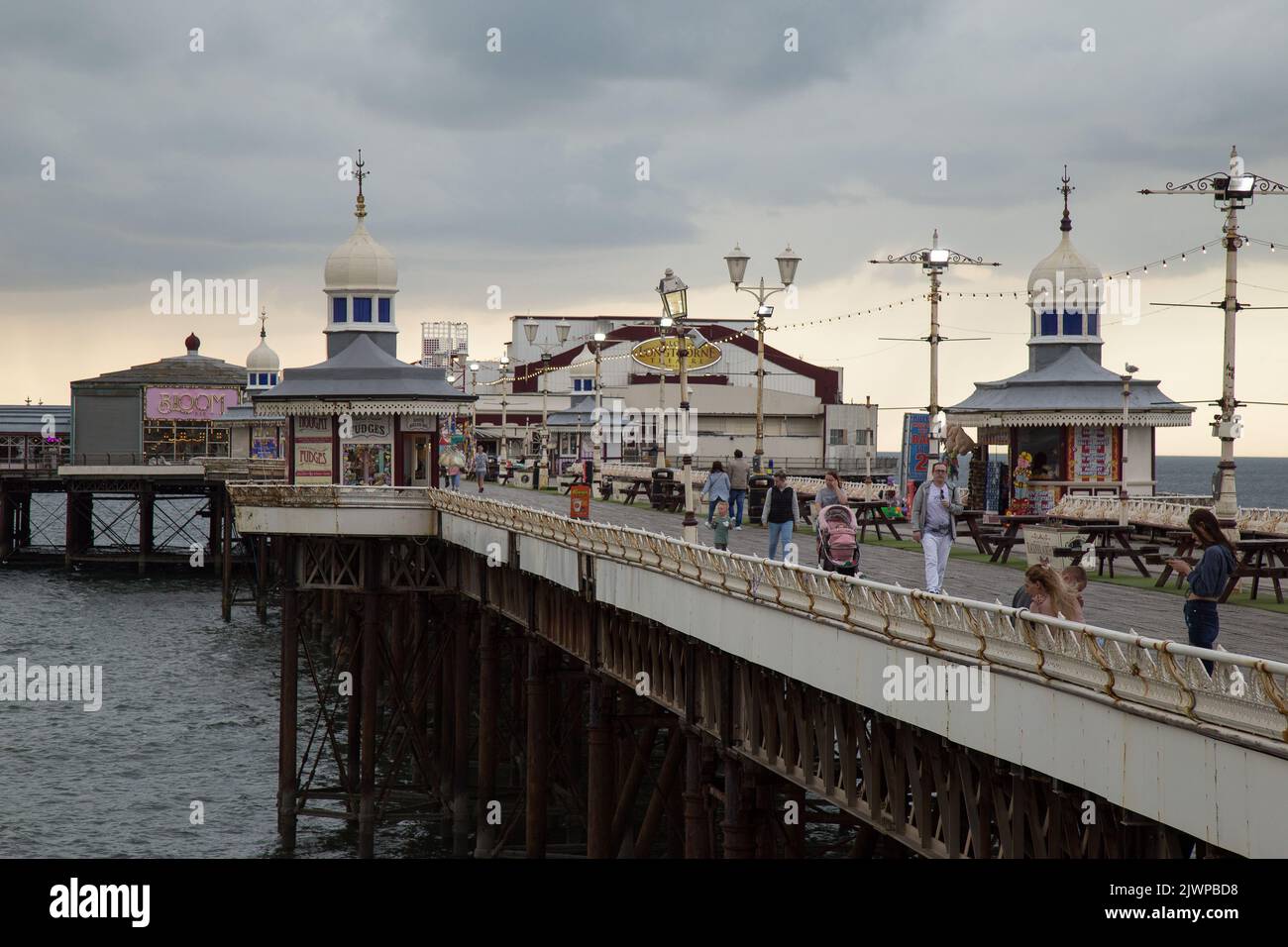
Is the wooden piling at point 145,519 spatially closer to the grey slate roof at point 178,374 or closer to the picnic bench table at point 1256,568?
the grey slate roof at point 178,374

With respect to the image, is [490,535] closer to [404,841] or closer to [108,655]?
→ [404,841]

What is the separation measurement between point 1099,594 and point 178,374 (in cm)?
9741

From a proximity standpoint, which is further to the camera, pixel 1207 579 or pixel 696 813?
pixel 696 813

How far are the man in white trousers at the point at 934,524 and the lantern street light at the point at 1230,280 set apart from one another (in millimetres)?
4958

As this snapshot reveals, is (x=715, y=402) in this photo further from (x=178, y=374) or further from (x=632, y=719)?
(x=632, y=719)

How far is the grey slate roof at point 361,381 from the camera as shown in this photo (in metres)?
41.5

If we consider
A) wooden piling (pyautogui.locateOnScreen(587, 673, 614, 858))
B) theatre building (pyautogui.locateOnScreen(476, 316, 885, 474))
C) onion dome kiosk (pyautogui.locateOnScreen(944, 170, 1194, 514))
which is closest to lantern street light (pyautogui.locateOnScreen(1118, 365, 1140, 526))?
onion dome kiosk (pyautogui.locateOnScreen(944, 170, 1194, 514))

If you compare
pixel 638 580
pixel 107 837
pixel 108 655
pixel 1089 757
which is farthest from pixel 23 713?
pixel 1089 757

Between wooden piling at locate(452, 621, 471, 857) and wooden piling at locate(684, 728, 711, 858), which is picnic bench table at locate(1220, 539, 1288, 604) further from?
wooden piling at locate(452, 621, 471, 857)

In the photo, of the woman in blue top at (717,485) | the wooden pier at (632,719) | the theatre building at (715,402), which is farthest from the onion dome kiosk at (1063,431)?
the theatre building at (715,402)

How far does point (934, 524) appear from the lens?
20891mm

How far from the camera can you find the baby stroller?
21000 millimetres

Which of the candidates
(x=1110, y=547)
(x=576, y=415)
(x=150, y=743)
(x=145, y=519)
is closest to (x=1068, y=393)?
(x=1110, y=547)
